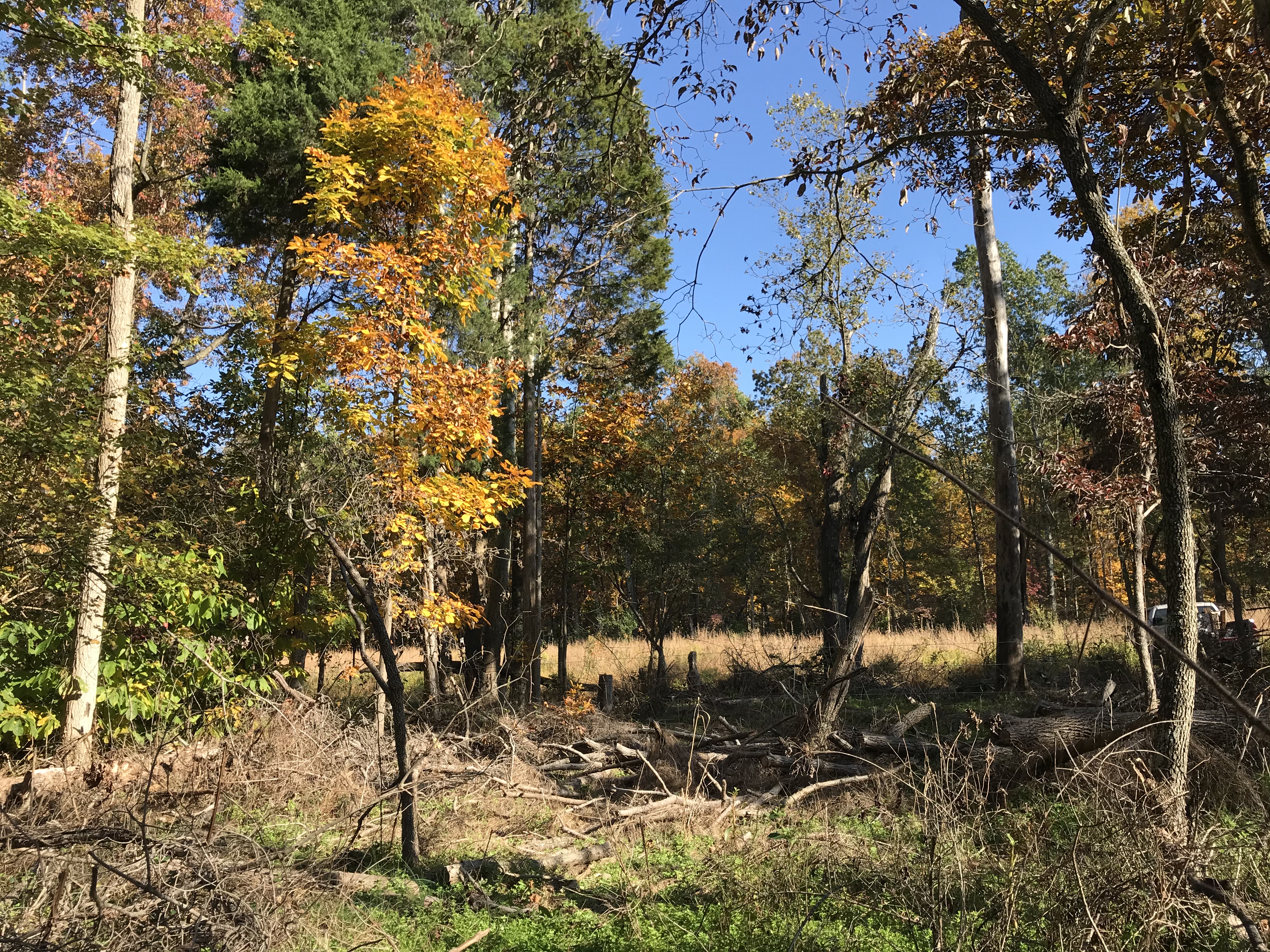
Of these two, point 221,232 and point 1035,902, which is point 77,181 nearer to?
point 221,232

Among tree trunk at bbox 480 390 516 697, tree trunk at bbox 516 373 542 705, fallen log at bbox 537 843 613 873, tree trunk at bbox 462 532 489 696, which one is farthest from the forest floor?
tree trunk at bbox 516 373 542 705

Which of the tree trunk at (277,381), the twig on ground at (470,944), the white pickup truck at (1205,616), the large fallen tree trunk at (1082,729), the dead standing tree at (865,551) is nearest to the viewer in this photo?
the twig on ground at (470,944)

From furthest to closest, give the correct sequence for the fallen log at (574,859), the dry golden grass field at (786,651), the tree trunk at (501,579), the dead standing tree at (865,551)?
the dry golden grass field at (786,651) < the tree trunk at (501,579) < the dead standing tree at (865,551) < the fallen log at (574,859)

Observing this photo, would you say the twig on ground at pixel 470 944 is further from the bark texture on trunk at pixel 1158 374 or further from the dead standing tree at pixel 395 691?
the bark texture on trunk at pixel 1158 374

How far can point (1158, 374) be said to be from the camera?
355cm

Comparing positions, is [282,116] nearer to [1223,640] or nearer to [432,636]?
[432,636]

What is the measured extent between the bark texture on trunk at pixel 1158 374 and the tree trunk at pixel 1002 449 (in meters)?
7.56

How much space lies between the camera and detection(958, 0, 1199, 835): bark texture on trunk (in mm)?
3551

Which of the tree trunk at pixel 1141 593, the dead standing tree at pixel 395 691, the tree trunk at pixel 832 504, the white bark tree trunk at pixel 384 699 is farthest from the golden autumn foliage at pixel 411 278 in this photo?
the tree trunk at pixel 1141 593

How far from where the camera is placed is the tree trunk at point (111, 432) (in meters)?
6.86

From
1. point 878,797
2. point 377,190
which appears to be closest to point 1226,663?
point 878,797

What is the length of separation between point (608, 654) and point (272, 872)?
16.1 m

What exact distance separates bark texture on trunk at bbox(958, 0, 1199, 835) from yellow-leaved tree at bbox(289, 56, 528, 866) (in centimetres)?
524

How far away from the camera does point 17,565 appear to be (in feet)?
22.0
